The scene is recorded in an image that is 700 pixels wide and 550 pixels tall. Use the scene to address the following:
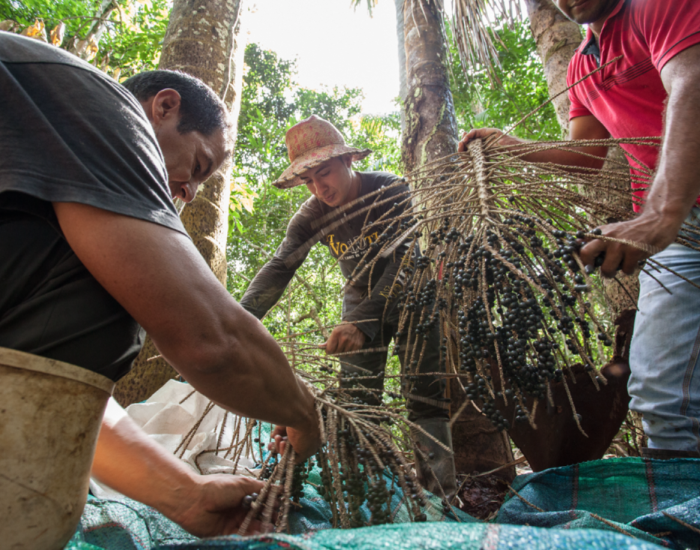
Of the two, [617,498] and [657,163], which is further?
[617,498]

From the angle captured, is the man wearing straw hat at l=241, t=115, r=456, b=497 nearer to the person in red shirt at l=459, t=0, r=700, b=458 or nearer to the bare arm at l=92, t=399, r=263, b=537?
the person in red shirt at l=459, t=0, r=700, b=458

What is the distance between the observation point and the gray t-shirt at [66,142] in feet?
2.44

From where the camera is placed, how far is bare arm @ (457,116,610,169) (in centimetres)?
178

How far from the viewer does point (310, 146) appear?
116 inches

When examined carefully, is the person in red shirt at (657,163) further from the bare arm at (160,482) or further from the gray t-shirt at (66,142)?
the bare arm at (160,482)

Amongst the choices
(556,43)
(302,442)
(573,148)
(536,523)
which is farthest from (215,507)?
(556,43)

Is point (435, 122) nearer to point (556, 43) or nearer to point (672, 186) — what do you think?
point (556, 43)

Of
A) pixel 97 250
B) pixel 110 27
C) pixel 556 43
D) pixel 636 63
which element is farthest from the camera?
pixel 110 27

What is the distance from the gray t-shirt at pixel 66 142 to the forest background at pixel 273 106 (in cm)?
353

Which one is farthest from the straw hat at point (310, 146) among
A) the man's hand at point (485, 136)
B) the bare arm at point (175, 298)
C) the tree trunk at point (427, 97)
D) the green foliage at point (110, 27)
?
the green foliage at point (110, 27)

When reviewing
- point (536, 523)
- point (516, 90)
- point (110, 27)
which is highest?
point (110, 27)

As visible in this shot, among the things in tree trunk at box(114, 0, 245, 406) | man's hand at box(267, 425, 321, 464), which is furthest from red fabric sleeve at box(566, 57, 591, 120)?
tree trunk at box(114, 0, 245, 406)

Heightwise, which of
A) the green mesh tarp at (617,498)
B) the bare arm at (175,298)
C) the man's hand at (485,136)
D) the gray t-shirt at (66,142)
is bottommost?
the green mesh tarp at (617,498)

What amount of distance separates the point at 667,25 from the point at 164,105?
168 cm
